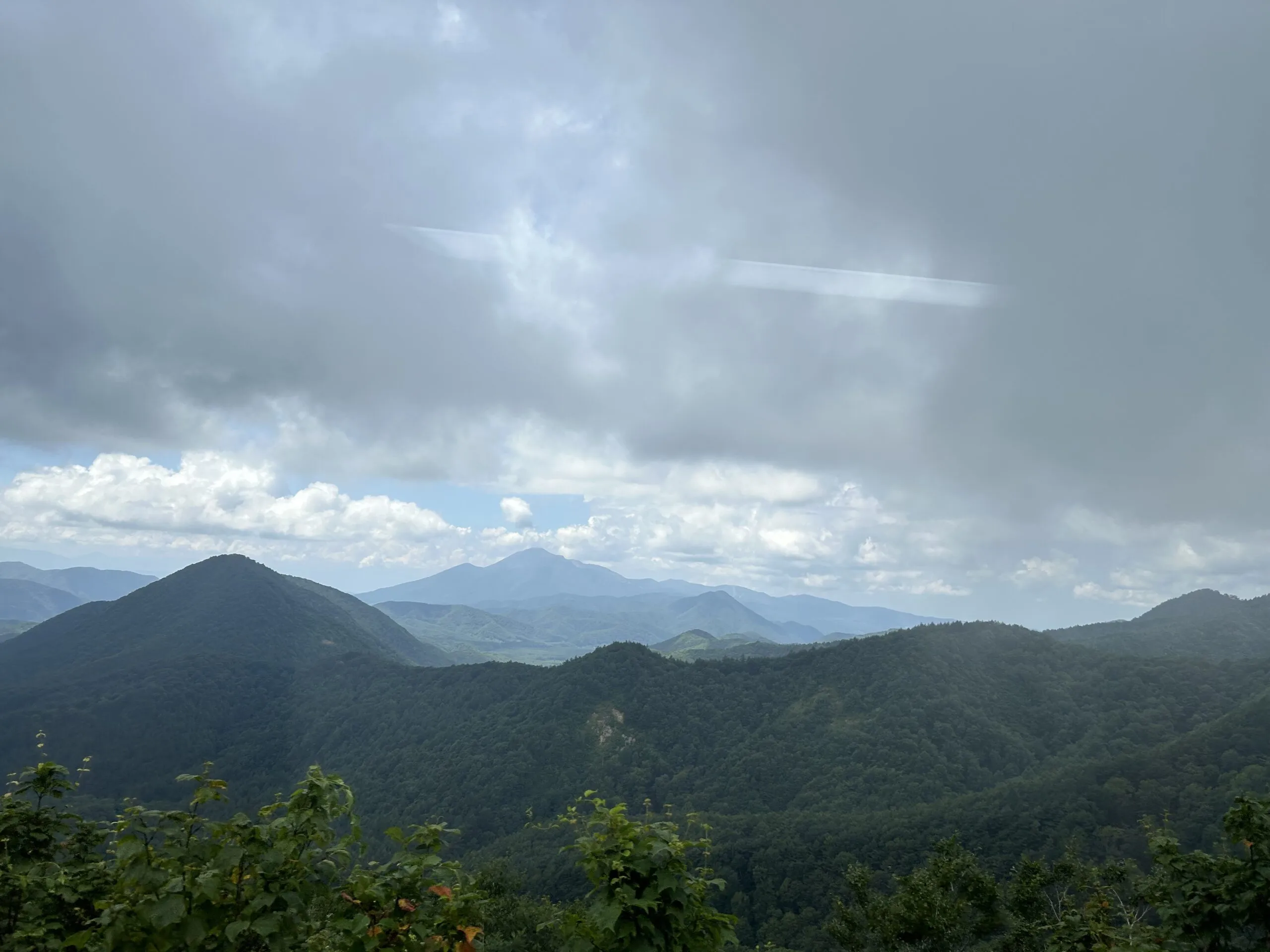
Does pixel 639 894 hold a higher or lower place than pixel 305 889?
lower

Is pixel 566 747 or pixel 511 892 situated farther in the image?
pixel 566 747

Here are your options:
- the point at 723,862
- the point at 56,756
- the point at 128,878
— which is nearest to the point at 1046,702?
the point at 723,862

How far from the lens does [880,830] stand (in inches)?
4601

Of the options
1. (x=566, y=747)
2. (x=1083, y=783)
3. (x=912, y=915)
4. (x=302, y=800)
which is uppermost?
(x=302, y=800)

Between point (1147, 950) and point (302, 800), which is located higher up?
point (302, 800)

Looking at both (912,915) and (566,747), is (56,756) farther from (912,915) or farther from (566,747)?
(912,915)

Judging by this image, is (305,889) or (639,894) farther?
(639,894)

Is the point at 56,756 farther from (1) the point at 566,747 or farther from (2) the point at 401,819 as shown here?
(1) the point at 566,747

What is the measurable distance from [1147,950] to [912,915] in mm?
29998

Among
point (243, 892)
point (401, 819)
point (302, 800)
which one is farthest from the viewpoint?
point (401, 819)

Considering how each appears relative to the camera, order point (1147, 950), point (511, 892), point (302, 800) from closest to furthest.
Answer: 1. point (302, 800)
2. point (1147, 950)
3. point (511, 892)

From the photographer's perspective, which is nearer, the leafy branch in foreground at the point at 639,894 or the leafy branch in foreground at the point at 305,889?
the leafy branch in foreground at the point at 305,889

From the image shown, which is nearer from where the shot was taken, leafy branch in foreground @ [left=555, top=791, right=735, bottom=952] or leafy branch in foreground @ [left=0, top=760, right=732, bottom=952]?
leafy branch in foreground @ [left=0, top=760, right=732, bottom=952]

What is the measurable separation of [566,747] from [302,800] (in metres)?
207
